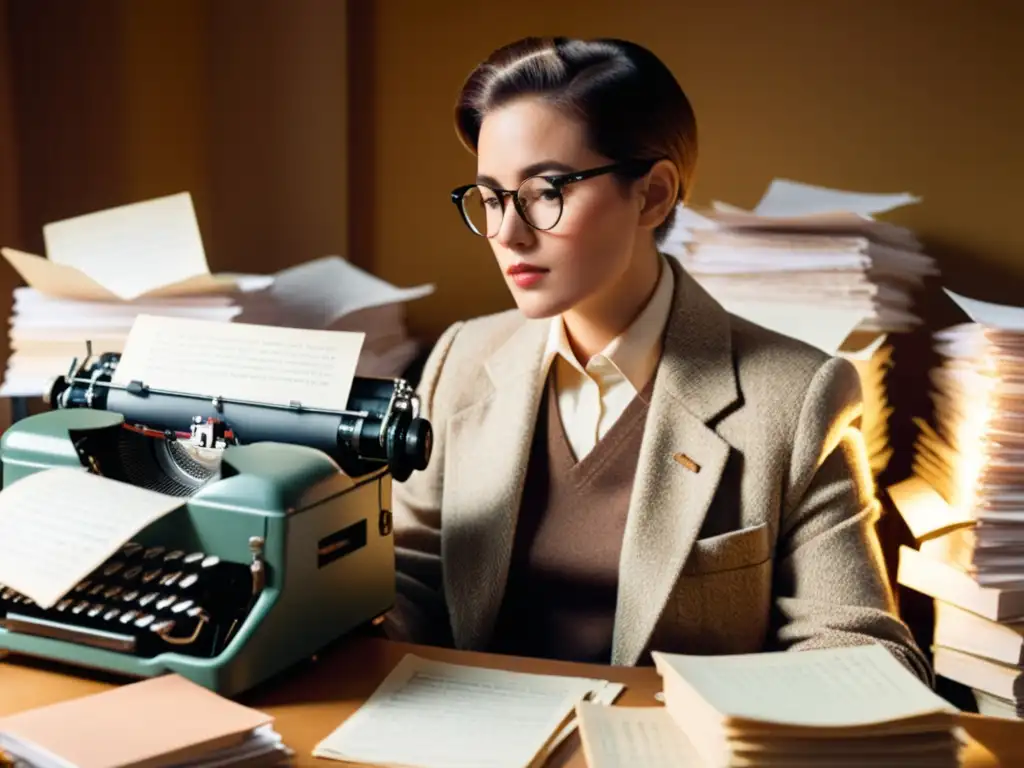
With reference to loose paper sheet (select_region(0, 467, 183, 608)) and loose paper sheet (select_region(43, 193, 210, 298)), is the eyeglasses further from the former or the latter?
loose paper sheet (select_region(43, 193, 210, 298))

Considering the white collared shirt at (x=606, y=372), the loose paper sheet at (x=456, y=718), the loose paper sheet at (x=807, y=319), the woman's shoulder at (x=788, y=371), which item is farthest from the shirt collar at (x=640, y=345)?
the loose paper sheet at (x=456, y=718)

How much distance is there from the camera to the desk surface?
1.15 meters

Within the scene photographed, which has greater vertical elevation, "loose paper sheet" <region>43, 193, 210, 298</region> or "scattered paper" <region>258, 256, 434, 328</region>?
"loose paper sheet" <region>43, 193, 210, 298</region>

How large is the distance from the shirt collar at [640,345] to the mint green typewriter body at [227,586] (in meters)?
0.41

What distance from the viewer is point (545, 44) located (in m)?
1.49

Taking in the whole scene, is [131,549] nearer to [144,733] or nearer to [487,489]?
[144,733]

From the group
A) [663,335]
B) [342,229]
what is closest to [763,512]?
[663,335]

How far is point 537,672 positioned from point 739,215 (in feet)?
3.23

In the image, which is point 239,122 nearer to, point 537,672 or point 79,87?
point 79,87

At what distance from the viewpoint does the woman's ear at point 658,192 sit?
1.48 meters

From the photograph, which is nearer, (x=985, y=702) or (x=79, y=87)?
(x=985, y=702)

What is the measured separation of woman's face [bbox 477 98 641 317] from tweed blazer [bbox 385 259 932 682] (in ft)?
0.63

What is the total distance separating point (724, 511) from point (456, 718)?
1.62 ft

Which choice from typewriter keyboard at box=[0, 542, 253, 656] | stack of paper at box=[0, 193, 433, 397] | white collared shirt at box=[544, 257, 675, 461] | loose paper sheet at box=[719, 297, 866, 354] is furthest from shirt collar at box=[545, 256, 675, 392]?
stack of paper at box=[0, 193, 433, 397]
